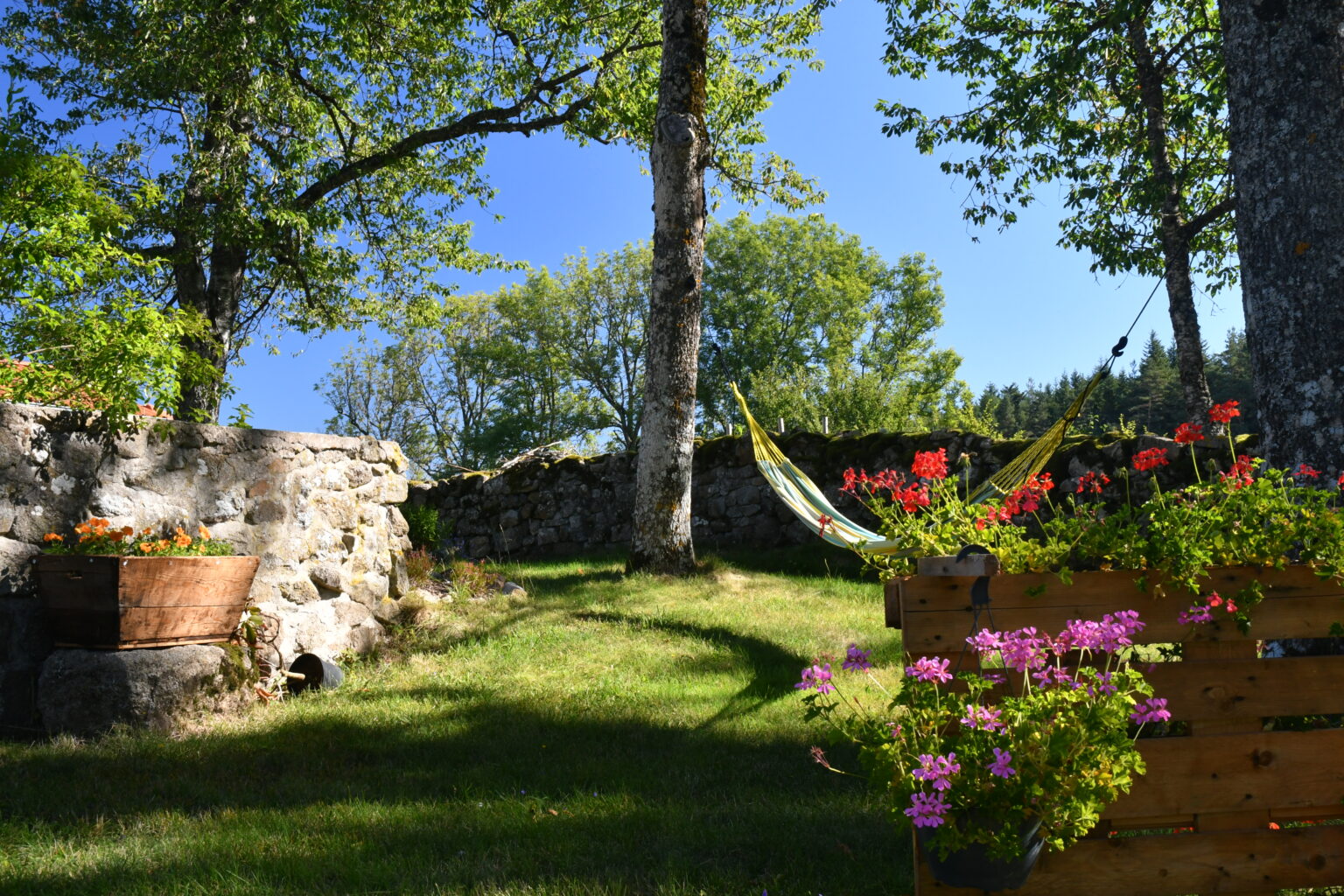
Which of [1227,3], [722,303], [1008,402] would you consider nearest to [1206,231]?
[1227,3]

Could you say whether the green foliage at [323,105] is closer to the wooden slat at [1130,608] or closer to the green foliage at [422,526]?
the green foliage at [422,526]

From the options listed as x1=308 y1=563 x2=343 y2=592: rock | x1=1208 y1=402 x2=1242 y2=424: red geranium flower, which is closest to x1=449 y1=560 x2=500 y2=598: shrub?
x1=308 y1=563 x2=343 y2=592: rock

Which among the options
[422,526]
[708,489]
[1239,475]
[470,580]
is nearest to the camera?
[1239,475]

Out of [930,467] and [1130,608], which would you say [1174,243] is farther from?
[1130,608]

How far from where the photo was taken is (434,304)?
493 inches

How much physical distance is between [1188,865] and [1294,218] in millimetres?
2097

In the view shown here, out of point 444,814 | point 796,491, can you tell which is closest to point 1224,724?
point 444,814

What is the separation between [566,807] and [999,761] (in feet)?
4.77

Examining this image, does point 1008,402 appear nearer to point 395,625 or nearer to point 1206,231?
point 1206,231

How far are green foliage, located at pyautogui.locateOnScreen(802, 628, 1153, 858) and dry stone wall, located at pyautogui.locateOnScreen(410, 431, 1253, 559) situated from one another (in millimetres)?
5645

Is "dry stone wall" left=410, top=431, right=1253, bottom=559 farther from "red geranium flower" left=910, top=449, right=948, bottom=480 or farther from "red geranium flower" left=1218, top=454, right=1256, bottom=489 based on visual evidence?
"red geranium flower" left=910, top=449, right=948, bottom=480

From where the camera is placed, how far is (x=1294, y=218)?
2.74 metres

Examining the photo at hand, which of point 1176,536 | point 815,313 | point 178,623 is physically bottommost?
point 178,623

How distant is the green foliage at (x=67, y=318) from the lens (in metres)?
3.73
